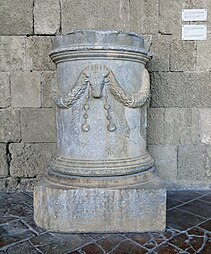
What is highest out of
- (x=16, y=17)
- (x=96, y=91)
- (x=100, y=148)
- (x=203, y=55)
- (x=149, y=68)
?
(x=16, y=17)

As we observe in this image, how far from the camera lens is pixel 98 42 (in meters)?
2.01

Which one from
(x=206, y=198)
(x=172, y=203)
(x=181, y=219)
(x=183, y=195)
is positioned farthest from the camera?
(x=183, y=195)

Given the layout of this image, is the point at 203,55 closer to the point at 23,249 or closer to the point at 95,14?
the point at 95,14

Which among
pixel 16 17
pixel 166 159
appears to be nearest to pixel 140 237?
pixel 166 159

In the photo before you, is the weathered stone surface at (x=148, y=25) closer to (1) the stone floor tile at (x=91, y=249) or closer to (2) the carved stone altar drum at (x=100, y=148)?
(2) the carved stone altar drum at (x=100, y=148)

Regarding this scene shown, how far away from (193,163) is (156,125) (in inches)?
25.5

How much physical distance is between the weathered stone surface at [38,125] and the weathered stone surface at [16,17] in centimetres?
96

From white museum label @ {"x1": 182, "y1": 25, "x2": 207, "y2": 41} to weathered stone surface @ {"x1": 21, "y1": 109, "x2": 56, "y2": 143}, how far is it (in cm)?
184

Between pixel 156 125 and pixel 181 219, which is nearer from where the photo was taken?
pixel 181 219

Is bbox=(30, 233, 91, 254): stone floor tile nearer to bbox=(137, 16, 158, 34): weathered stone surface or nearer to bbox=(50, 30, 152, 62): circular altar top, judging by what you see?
bbox=(50, 30, 152, 62): circular altar top

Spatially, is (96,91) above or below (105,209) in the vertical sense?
above

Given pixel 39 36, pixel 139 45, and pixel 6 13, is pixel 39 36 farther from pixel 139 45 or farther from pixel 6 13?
pixel 139 45

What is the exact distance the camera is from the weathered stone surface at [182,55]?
3115 mm

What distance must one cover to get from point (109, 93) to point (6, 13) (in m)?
1.89
